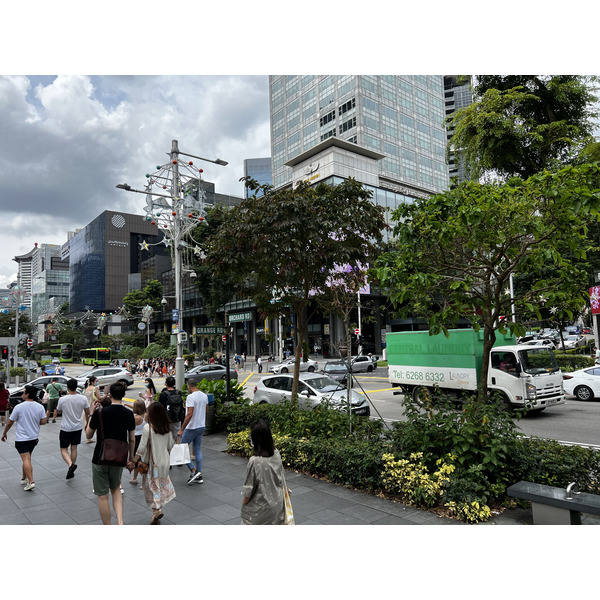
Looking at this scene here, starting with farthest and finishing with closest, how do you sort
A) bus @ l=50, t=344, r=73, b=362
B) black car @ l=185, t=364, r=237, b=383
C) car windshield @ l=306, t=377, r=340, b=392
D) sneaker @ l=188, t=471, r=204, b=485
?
bus @ l=50, t=344, r=73, b=362 < black car @ l=185, t=364, r=237, b=383 < car windshield @ l=306, t=377, r=340, b=392 < sneaker @ l=188, t=471, r=204, b=485

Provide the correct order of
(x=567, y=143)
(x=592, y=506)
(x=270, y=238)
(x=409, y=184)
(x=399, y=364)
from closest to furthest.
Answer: (x=592, y=506), (x=270, y=238), (x=567, y=143), (x=399, y=364), (x=409, y=184)

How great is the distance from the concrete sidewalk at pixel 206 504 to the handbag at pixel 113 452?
1.03 meters

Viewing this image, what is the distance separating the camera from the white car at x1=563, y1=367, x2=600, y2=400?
16.0 meters

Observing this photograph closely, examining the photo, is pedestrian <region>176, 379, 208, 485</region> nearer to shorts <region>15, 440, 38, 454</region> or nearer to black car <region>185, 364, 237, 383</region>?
shorts <region>15, 440, 38, 454</region>

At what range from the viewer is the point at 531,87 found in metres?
15.6

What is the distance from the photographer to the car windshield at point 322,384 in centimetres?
1381

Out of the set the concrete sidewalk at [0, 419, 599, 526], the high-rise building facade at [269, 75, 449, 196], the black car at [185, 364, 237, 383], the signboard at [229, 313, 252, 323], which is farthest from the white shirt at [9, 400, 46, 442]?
the high-rise building facade at [269, 75, 449, 196]

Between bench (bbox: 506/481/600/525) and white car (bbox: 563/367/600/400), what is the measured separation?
13395 millimetres

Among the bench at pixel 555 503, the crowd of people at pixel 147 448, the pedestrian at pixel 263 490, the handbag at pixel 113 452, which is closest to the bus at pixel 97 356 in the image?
the crowd of people at pixel 147 448

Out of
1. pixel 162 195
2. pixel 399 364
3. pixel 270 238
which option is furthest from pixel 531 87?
pixel 162 195

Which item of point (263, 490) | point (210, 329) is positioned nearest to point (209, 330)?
point (210, 329)

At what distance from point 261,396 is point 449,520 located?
31.7 feet

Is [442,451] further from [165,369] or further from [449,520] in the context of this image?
[165,369]

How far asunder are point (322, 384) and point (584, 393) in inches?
397
